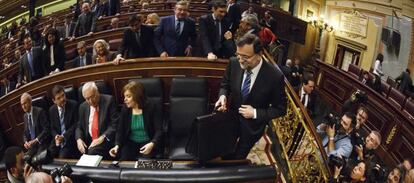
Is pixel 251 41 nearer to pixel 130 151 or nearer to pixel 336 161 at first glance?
pixel 336 161

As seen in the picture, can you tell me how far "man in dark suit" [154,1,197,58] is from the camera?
3.58 meters

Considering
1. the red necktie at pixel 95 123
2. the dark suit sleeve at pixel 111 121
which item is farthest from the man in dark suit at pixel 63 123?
the dark suit sleeve at pixel 111 121

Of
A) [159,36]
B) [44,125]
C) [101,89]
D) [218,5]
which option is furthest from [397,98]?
[44,125]

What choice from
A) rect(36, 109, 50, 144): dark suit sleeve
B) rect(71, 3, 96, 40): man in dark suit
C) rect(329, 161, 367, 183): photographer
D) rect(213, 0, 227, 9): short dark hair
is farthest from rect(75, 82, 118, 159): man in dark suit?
rect(71, 3, 96, 40): man in dark suit

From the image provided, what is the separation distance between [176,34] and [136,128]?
1.18 m

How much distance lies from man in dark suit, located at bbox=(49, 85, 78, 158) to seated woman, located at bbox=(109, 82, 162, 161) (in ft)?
A: 2.15

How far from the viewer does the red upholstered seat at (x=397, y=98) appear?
491 cm

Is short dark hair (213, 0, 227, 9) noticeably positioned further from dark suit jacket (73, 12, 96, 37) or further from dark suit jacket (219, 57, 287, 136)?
dark suit jacket (73, 12, 96, 37)

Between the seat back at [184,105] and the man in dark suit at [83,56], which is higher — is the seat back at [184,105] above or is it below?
below

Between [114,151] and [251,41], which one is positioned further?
[114,151]

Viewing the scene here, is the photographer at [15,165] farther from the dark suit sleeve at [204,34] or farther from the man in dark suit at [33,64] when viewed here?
the man in dark suit at [33,64]

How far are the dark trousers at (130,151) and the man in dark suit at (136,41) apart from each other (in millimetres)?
1123

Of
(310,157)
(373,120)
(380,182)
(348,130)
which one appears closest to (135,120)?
(310,157)

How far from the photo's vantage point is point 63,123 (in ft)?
10.9
